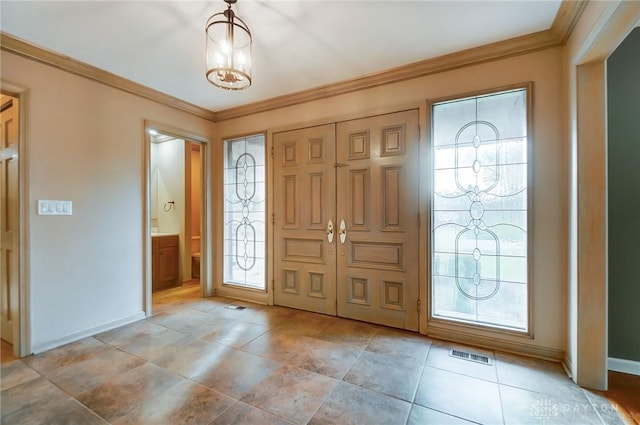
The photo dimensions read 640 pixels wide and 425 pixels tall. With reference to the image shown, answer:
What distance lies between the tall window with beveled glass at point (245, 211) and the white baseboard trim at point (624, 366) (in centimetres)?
339

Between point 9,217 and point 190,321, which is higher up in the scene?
point 9,217

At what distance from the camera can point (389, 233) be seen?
9.45ft

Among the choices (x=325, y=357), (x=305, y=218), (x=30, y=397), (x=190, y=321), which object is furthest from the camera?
(x=305, y=218)

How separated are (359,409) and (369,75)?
2942mm

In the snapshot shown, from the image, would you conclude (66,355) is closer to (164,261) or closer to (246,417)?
(246,417)

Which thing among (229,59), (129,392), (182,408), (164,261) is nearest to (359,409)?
(182,408)

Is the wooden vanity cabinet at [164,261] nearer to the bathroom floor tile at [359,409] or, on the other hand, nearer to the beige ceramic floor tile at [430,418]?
the bathroom floor tile at [359,409]

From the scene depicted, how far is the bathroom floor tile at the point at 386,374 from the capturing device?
1881mm

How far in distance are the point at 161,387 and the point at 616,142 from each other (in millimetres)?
3779

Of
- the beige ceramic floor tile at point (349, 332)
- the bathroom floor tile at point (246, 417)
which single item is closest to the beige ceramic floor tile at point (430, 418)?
the bathroom floor tile at point (246, 417)

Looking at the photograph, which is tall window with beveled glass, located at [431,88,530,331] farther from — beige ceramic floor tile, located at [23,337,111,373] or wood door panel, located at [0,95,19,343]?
wood door panel, located at [0,95,19,343]

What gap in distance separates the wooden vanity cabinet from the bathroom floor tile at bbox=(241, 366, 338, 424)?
331 centimetres

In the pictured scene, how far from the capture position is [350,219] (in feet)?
10.1

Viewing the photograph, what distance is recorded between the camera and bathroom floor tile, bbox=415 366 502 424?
1651mm
